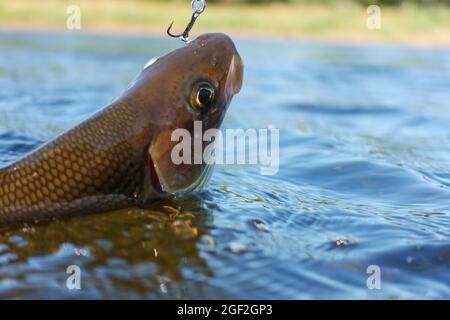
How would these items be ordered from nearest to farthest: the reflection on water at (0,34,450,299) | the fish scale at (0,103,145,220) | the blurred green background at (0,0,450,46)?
the reflection on water at (0,34,450,299), the fish scale at (0,103,145,220), the blurred green background at (0,0,450,46)

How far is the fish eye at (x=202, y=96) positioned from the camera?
4.18 meters

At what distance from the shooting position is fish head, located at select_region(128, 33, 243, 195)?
413cm

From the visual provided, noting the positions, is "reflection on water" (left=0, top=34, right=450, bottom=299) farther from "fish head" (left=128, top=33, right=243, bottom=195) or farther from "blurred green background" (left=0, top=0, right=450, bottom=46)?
"blurred green background" (left=0, top=0, right=450, bottom=46)

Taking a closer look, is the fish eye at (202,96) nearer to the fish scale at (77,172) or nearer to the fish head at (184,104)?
the fish head at (184,104)

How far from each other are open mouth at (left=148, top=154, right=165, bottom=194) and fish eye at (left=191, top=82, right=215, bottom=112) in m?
0.42

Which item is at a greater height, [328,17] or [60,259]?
[328,17]

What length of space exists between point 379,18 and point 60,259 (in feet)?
99.4

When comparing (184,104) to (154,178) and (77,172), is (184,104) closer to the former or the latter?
(154,178)

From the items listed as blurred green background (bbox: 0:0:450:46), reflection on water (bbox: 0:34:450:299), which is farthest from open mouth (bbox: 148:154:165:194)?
blurred green background (bbox: 0:0:450:46)

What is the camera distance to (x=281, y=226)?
4410mm

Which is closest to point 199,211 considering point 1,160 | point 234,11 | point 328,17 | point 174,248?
point 174,248

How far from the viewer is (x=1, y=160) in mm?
5719

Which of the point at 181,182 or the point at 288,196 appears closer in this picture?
the point at 181,182
